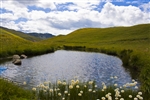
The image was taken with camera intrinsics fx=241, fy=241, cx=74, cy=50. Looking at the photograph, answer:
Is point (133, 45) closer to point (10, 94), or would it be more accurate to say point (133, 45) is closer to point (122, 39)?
point (122, 39)

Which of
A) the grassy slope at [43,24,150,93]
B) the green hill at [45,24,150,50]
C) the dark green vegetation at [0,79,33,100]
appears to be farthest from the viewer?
the green hill at [45,24,150,50]

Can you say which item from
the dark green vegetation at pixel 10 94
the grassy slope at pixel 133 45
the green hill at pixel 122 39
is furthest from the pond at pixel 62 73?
the green hill at pixel 122 39

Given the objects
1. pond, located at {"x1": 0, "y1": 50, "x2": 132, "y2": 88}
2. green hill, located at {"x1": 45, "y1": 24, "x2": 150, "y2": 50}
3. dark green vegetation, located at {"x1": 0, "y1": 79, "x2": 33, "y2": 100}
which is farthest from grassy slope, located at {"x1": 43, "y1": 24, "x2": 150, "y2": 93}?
dark green vegetation, located at {"x1": 0, "y1": 79, "x2": 33, "y2": 100}

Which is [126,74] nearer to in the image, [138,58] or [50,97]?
[138,58]

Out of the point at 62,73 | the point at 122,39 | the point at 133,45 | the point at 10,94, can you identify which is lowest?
the point at 62,73

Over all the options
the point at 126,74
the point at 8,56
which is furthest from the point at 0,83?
the point at 8,56

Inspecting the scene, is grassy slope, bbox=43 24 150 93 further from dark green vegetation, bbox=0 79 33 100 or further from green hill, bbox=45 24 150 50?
dark green vegetation, bbox=0 79 33 100

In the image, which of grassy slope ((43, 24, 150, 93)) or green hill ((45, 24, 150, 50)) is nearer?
grassy slope ((43, 24, 150, 93))

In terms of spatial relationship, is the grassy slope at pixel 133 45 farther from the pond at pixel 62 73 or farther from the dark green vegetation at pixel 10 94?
Result: the dark green vegetation at pixel 10 94

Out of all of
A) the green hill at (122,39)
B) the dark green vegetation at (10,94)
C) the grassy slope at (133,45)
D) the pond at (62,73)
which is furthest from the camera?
the green hill at (122,39)

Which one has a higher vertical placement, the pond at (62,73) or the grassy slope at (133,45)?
the grassy slope at (133,45)

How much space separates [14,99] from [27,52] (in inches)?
1975

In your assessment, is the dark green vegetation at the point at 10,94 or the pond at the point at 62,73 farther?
the pond at the point at 62,73

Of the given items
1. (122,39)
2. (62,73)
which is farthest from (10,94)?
(122,39)
